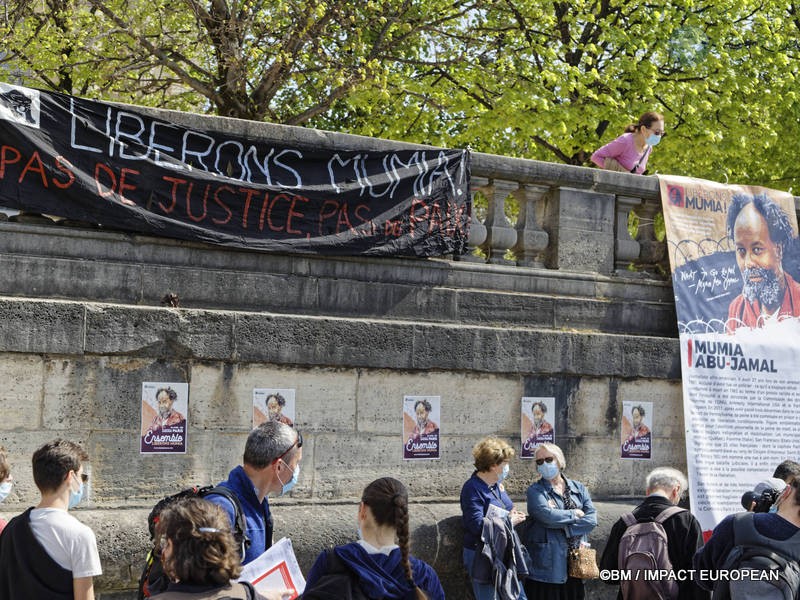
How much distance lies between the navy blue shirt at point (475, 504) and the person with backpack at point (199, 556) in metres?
3.72

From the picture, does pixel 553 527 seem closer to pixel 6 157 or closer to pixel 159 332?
pixel 159 332

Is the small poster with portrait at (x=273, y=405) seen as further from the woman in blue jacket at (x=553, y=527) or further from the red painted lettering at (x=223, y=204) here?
the woman in blue jacket at (x=553, y=527)

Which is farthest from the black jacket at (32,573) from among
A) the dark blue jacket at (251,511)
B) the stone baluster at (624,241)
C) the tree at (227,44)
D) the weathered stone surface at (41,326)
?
the tree at (227,44)

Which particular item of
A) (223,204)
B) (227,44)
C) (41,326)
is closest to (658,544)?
(223,204)

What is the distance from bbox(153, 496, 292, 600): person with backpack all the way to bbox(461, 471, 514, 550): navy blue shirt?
372 cm

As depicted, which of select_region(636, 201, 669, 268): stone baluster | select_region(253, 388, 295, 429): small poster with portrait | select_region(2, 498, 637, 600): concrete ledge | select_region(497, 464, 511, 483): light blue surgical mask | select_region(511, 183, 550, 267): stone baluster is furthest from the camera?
select_region(636, 201, 669, 268): stone baluster

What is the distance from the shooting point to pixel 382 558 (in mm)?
4430

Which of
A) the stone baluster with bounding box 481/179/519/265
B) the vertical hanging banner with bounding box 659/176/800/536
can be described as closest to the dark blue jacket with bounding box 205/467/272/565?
the stone baluster with bounding box 481/179/519/265

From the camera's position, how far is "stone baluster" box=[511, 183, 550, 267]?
8.63m

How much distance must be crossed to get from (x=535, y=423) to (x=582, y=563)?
121 centimetres

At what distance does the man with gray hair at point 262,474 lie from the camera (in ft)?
15.9

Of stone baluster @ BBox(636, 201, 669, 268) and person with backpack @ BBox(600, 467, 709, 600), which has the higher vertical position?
stone baluster @ BBox(636, 201, 669, 268)

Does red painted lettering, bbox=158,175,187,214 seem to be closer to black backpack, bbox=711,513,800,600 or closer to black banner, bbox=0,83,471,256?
black banner, bbox=0,83,471,256

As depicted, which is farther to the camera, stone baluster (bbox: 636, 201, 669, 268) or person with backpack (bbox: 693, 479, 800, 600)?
stone baluster (bbox: 636, 201, 669, 268)
